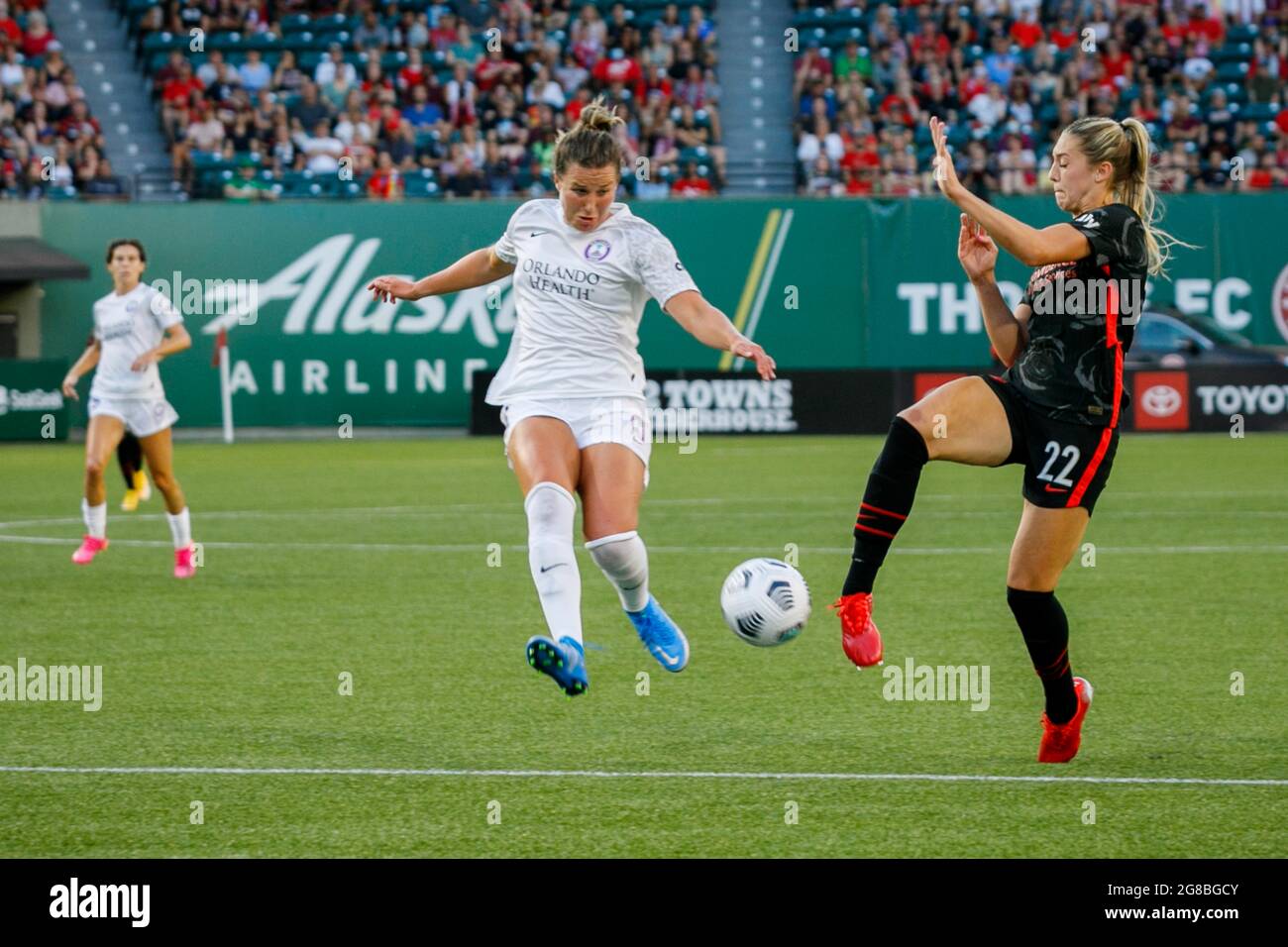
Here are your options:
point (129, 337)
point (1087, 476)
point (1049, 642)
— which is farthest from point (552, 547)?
point (129, 337)

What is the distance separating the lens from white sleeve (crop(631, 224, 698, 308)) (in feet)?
24.1

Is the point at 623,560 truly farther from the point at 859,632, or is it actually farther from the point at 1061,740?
the point at 1061,740

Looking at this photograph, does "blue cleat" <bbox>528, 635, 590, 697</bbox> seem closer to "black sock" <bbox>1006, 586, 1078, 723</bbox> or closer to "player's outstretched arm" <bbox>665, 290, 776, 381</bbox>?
"player's outstretched arm" <bbox>665, 290, 776, 381</bbox>

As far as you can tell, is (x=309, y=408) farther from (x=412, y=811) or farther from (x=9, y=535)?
(x=412, y=811)

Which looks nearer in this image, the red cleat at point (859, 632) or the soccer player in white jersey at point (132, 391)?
the red cleat at point (859, 632)

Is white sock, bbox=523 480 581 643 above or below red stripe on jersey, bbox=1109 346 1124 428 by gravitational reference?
below

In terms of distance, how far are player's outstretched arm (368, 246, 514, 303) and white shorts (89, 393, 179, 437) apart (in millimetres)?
6023

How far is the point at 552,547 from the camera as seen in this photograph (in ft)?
23.2

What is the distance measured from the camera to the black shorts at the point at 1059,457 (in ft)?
21.4

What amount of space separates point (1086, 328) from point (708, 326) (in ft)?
4.54

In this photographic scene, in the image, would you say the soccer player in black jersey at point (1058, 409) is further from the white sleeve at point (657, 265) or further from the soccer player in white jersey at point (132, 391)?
the soccer player in white jersey at point (132, 391)
